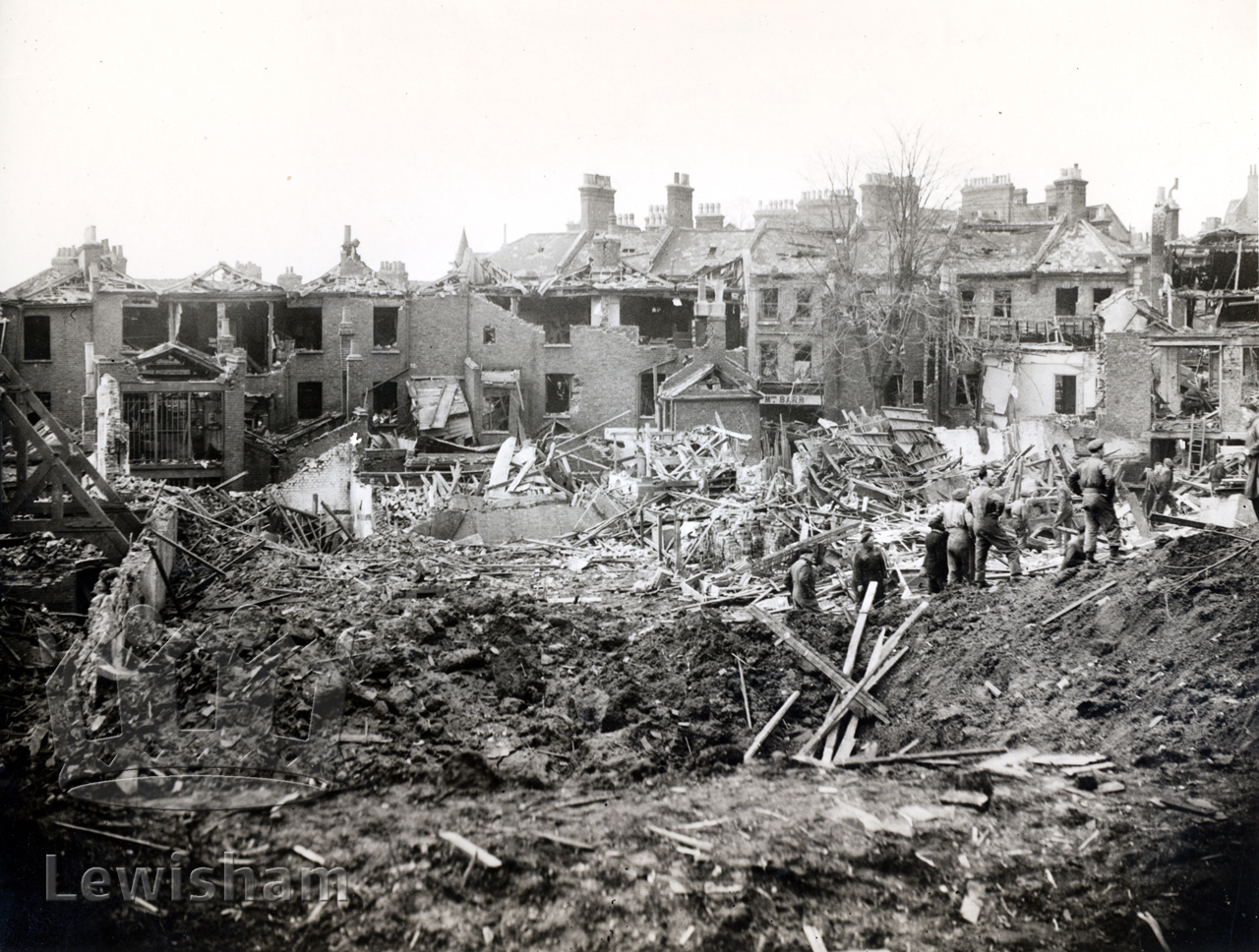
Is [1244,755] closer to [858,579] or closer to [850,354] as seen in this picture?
[858,579]

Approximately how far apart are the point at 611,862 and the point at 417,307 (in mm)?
31054

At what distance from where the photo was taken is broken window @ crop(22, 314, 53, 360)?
2912cm

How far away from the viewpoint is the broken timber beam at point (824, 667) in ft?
31.9

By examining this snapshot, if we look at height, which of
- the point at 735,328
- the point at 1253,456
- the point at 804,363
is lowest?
the point at 1253,456

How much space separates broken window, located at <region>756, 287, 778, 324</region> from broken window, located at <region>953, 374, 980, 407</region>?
7671mm

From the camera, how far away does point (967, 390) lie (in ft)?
123

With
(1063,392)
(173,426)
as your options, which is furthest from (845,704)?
(1063,392)

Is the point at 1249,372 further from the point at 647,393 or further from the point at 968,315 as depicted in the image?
the point at 647,393

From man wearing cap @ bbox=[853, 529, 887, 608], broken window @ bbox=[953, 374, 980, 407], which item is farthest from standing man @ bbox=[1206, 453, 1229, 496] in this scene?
man wearing cap @ bbox=[853, 529, 887, 608]

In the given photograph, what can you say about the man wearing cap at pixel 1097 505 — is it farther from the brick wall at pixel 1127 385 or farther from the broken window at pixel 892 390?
the broken window at pixel 892 390

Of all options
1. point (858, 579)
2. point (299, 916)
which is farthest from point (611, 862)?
point (858, 579)

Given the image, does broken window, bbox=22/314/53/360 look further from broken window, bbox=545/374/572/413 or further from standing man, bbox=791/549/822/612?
standing man, bbox=791/549/822/612

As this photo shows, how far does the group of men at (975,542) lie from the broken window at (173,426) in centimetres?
2125

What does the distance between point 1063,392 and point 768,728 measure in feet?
103
